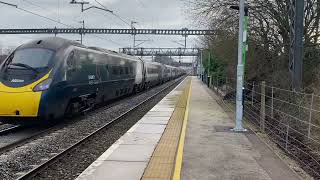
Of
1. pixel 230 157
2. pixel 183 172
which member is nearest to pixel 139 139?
pixel 230 157

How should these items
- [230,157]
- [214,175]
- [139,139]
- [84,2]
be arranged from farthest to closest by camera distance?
1. [84,2]
2. [139,139]
3. [230,157]
4. [214,175]

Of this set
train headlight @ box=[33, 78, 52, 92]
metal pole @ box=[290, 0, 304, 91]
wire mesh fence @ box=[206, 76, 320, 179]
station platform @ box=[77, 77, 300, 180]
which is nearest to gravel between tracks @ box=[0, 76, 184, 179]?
station platform @ box=[77, 77, 300, 180]

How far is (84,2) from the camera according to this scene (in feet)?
117

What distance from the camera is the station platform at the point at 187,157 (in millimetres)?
8520

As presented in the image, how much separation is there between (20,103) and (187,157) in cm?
586

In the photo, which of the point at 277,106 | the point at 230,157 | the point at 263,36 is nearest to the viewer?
the point at 230,157

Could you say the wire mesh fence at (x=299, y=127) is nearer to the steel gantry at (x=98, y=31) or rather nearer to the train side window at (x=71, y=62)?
the train side window at (x=71, y=62)

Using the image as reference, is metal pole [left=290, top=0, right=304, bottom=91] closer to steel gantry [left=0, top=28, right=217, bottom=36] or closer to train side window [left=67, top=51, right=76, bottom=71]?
train side window [left=67, top=51, right=76, bottom=71]

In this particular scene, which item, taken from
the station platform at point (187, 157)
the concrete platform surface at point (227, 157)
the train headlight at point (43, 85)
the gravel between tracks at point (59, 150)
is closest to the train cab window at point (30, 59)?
the train headlight at point (43, 85)

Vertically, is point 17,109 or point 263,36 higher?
point 263,36

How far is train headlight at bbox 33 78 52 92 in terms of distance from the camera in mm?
14074

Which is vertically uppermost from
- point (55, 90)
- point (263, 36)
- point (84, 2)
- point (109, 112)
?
point (84, 2)

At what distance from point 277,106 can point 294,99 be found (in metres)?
1.77

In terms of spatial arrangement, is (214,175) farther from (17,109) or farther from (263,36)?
(263,36)
